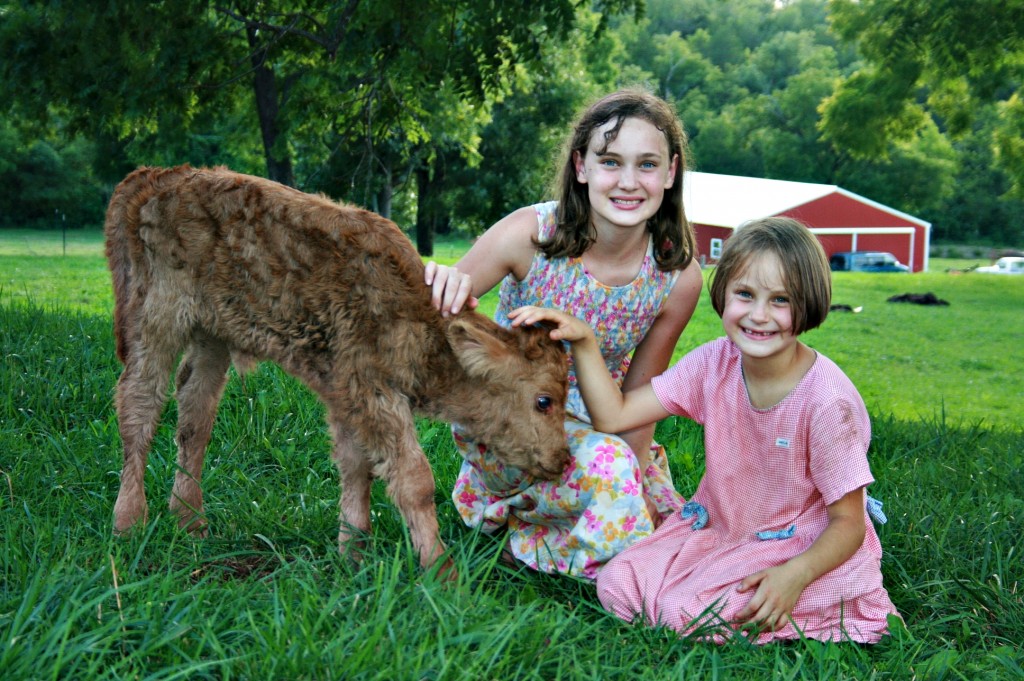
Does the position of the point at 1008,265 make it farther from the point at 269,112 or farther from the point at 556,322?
the point at 556,322

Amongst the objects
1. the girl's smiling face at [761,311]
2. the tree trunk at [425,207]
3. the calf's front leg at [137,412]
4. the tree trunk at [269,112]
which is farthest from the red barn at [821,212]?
the calf's front leg at [137,412]

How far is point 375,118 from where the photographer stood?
8781mm

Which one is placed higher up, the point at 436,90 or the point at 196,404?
the point at 436,90

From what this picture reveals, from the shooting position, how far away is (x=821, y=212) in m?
36.6

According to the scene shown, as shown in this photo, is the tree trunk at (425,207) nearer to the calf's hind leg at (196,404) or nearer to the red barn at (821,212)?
the red barn at (821,212)

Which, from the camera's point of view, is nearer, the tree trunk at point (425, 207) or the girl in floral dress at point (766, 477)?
the girl in floral dress at point (766, 477)

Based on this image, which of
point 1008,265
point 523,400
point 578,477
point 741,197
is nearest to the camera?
point 523,400

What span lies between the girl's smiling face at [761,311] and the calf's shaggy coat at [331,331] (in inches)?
25.7

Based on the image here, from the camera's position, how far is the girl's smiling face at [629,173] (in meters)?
3.83

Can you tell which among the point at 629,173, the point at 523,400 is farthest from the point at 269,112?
the point at 523,400

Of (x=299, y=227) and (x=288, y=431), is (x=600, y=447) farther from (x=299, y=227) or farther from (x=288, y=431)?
(x=288, y=431)

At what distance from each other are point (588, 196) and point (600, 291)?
0.41 metres

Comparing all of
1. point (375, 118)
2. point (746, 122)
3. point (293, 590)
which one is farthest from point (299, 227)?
point (746, 122)

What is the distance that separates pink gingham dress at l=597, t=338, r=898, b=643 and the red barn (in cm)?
2066
